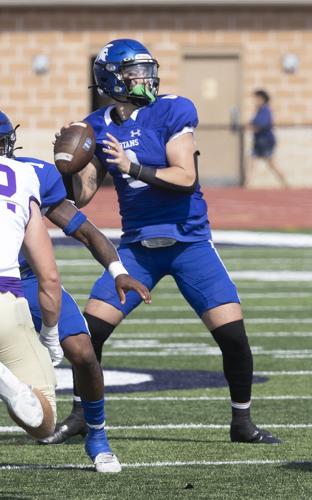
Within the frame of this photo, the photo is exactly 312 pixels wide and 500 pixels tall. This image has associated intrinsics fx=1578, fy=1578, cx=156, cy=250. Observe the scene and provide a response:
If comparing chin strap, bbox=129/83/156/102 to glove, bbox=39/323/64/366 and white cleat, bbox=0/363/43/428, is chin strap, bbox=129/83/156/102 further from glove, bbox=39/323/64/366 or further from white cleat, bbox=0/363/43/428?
white cleat, bbox=0/363/43/428

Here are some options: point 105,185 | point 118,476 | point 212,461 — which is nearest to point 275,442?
point 212,461

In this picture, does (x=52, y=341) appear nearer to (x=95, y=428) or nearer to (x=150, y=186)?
(x=95, y=428)

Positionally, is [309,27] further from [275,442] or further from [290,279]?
[275,442]

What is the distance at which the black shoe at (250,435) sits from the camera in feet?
23.0

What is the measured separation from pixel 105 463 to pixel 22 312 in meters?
1.24

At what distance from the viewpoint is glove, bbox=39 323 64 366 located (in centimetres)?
573

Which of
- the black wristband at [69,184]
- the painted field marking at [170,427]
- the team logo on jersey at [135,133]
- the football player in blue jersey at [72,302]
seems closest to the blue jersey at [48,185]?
the football player in blue jersey at [72,302]

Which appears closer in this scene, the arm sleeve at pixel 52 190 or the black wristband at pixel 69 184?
the arm sleeve at pixel 52 190

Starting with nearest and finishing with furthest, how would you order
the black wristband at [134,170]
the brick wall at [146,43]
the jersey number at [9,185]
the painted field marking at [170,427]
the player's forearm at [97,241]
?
the jersey number at [9,185]
the player's forearm at [97,241]
the black wristband at [134,170]
the painted field marking at [170,427]
the brick wall at [146,43]

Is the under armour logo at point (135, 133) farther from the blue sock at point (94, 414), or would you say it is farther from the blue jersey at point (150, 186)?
the blue sock at point (94, 414)

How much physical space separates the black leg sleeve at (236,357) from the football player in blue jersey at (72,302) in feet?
2.88

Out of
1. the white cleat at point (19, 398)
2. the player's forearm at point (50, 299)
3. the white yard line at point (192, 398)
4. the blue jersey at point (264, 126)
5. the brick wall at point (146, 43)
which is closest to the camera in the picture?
the white cleat at point (19, 398)

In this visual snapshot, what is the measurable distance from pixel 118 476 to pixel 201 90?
23.4 m

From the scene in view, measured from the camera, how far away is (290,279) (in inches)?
589
